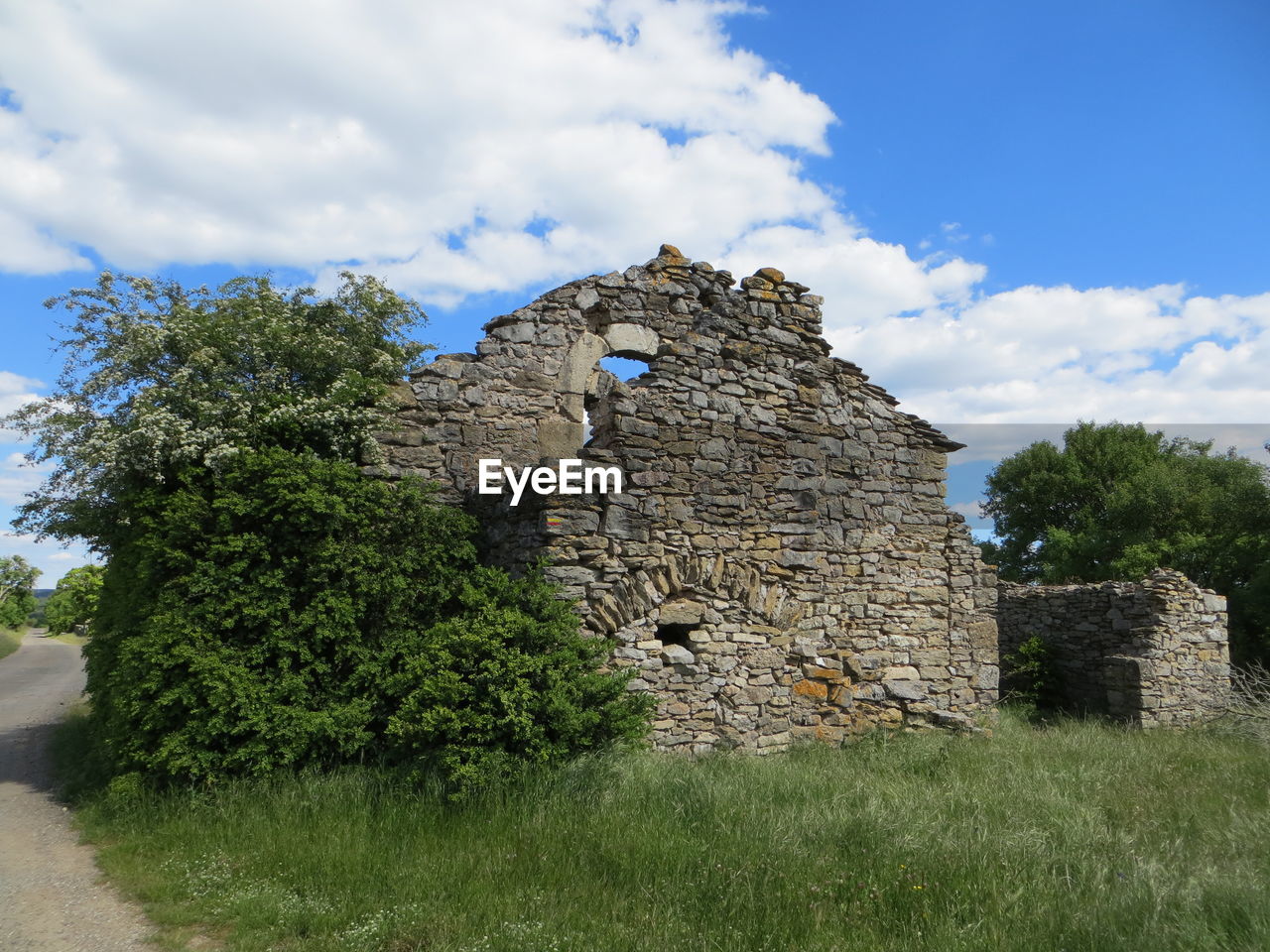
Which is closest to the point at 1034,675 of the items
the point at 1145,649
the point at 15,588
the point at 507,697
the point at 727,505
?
the point at 1145,649

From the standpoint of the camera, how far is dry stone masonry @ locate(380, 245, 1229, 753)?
824 centimetres

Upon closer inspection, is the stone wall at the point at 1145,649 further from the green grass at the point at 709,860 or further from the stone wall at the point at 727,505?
the green grass at the point at 709,860

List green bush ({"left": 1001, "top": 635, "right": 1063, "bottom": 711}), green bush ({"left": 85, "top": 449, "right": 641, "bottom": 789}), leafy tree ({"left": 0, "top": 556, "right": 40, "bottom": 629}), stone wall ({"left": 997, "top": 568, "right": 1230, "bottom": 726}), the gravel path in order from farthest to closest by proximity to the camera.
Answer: leafy tree ({"left": 0, "top": 556, "right": 40, "bottom": 629}) < green bush ({"left": 1001, "top": 635, "right": 1063, "bottom": 711}) < stone wall ({"left": 997, "top": 568, "right": 1230, "bottom": 726}) < green bush ({"left": 85, "top": 449, "right": 641, "bottom": 789}) < the gravel path

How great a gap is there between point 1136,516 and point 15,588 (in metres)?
53.2

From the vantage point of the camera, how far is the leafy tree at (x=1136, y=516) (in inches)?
Result: 753

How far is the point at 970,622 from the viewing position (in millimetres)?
10125

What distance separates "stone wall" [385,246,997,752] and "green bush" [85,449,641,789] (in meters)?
0.92

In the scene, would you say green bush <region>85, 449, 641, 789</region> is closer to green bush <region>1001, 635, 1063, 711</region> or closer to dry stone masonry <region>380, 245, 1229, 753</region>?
dry stone masonry <region>380, 245, 1229, 753</region>

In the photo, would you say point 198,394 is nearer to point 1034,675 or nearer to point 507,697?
point 507,697

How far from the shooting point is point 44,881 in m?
5.68

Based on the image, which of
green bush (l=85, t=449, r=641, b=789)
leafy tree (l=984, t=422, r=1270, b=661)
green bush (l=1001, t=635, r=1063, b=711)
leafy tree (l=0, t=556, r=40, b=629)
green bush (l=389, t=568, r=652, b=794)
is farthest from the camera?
leafy tree (l=0, t=556, r=40, b=629)

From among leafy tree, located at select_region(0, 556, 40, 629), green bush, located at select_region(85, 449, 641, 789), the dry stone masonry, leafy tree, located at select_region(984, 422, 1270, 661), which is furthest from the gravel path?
leafy tree, located at select_region(0, 556, 40, 629)

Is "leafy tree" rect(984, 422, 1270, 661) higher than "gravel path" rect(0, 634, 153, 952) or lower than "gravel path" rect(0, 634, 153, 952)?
higher

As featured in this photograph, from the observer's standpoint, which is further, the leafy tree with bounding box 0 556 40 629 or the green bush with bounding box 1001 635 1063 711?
the leafy tree with bounding box 0 556 40 629
